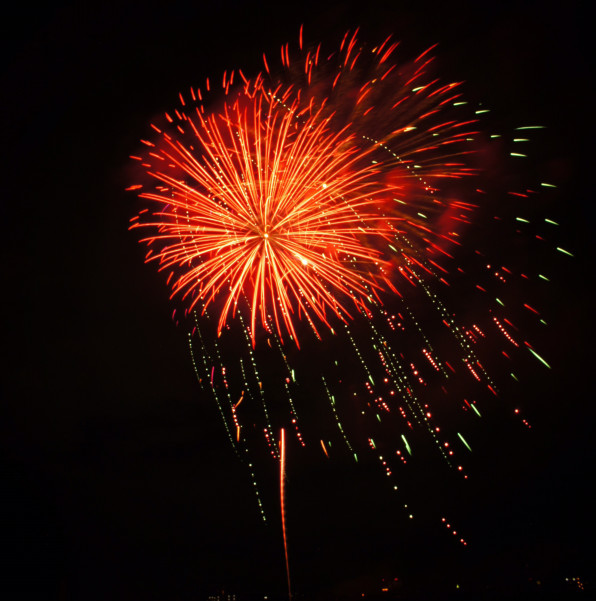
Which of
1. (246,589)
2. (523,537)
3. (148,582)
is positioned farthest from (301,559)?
(523,537)

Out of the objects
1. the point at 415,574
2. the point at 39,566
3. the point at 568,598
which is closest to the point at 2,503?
the point at 39,566

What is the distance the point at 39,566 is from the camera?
1490 cm

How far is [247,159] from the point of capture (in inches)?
334

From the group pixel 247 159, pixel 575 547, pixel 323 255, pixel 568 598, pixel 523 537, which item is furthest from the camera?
pixel 523 537

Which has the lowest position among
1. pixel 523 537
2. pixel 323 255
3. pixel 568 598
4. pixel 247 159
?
pixel 568 598

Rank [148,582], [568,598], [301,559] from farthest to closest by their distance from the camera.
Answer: [301,559], [148,582], [568,598]

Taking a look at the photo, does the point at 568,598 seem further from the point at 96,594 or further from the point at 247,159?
the point at 96,594

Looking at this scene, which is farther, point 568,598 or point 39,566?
point 39,566

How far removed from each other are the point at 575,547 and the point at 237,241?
23019 millimetres

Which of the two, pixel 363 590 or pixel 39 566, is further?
pixel 363 590

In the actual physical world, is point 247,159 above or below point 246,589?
above

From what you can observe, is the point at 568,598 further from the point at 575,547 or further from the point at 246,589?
the point at 246,589

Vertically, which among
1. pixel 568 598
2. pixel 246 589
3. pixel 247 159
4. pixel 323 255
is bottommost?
pixel 568 598

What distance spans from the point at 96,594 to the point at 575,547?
70.3 ft
